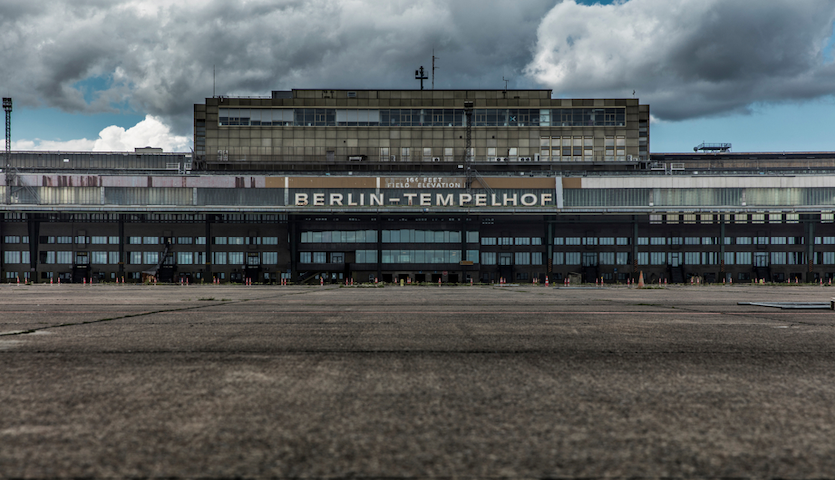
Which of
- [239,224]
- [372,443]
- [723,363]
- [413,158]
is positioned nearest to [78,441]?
[372,443]

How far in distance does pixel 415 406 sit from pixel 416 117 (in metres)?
80.0

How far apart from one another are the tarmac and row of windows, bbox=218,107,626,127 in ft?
246

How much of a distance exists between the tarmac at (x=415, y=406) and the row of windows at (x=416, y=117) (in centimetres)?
7496

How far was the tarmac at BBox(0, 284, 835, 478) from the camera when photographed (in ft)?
10.8

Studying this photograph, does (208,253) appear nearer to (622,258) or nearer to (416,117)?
(416,117)

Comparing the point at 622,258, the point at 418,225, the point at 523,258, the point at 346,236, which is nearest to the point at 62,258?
the point at 346,236

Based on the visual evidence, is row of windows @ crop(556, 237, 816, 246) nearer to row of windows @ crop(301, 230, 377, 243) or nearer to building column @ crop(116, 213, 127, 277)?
row of windows @ crop(301, 230, 377, 243)

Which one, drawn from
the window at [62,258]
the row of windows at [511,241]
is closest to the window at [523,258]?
the row of windows at [511,241]

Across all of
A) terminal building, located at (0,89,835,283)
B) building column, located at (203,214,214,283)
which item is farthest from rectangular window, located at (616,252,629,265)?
building column, located at (203,214,214,283)

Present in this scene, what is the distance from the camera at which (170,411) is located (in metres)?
4.48

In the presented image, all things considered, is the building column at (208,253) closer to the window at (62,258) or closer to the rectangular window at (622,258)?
the window at (62,258)

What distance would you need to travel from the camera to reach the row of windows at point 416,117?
8044cm

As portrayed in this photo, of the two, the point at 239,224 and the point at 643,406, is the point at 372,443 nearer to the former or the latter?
Result: the point at 643,406

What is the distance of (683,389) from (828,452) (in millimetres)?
1891
